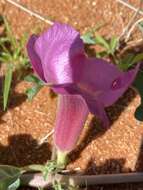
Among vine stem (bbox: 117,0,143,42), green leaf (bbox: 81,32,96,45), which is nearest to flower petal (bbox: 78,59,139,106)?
green leaf (bbox: 81,32,96,45)

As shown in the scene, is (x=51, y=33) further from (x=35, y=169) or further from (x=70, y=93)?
(x=35, y=169)

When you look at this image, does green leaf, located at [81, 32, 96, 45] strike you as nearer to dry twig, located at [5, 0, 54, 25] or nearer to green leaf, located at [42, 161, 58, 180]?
dry twig, located at [5, 0, 54, 25]

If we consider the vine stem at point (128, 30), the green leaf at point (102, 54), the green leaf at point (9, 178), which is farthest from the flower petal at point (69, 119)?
the vine stem at point (128, 30)

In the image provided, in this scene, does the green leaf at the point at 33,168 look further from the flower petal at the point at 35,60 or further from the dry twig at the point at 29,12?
the dry twig at the point at 29,12

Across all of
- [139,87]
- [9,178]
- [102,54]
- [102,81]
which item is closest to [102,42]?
[102,54]

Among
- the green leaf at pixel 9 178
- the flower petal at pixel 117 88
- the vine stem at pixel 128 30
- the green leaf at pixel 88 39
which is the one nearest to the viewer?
the flower petal at pixel 117 88

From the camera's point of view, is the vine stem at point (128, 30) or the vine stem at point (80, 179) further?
the vine stem at point (128, 30)

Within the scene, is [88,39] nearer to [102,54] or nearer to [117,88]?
[102,54]
